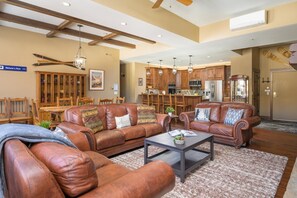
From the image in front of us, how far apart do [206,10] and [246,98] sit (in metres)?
4.60

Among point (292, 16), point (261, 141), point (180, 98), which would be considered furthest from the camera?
point (180, 98)

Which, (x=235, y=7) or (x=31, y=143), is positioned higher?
(x=235, y=7)

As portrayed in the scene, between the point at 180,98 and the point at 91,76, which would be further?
the point at 180,98

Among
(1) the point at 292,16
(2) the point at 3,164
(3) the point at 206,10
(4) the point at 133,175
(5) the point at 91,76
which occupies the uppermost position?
(3) the point at 206,10

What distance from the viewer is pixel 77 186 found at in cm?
107

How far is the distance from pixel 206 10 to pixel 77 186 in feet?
14.0

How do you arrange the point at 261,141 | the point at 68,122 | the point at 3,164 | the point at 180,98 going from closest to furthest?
the point at 3,164 → the point at 68,122 → the point at 261,141 → the point at 180,98

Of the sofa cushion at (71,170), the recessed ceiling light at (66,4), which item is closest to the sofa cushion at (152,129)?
the recessed ceiling light at (66,4)

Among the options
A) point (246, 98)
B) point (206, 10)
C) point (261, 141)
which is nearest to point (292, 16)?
point (206, 10)

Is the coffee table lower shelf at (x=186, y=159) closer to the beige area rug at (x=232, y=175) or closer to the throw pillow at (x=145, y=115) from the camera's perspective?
the beige area rug at (x=232, y=175)

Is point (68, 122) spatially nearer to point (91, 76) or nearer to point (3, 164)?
point (3, 164)

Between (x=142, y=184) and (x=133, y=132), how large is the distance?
2.36 m

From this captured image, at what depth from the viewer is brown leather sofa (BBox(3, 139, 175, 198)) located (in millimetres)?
936

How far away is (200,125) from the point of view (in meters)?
4.43
